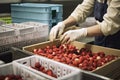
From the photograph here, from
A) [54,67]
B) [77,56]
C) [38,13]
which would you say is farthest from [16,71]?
[38,13]

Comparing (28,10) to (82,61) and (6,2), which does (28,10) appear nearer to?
(6,2)

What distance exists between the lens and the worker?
1793mm

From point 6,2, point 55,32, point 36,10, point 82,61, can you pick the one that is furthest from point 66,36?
point 6,2

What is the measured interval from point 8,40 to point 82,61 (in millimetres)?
774

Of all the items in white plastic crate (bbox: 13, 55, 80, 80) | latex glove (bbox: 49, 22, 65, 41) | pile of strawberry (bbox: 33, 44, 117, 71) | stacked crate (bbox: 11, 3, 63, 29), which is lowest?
pile of strawberry (bbox: 33, 44, 117, 71)

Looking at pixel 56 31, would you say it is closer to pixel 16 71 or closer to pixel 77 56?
pixel 77 56

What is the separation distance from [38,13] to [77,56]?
1093 millimetres

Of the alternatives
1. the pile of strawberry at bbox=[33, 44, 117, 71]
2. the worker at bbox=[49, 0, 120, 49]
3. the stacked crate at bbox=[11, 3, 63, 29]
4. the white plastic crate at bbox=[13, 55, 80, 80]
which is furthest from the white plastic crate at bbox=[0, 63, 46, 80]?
the stacked crate at bbox=[11, 3, 63, 29]

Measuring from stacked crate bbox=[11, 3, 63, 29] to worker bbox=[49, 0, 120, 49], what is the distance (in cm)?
39

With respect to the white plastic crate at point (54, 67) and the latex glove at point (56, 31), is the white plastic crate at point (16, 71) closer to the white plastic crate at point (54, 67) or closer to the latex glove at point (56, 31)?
the white plastic crate at point (54, 67)

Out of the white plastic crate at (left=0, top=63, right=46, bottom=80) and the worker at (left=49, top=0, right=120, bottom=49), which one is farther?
the worker at (left=49, top=0, right=120, bottom=49)

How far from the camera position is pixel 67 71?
135 cm

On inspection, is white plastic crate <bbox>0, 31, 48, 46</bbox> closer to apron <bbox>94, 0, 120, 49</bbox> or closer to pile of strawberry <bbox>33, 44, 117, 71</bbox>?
pile of strawberry <bbox>33, 44, 117, 71</bbox>

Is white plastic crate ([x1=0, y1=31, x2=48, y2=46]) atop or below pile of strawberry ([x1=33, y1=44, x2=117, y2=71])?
atop
